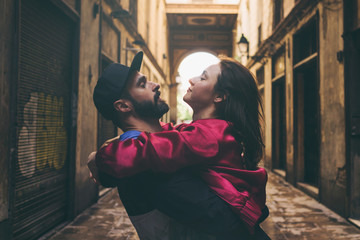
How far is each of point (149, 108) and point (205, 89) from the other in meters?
0.34

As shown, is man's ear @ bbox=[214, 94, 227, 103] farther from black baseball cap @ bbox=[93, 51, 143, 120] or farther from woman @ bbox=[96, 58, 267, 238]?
black baseball cap @ bbox=[93, 51, 143, 120]

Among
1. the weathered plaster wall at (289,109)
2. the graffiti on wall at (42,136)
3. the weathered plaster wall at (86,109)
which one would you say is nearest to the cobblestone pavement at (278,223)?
the weathered plaster wall at (86,109)

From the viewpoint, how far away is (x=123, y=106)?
Result: 1630mm

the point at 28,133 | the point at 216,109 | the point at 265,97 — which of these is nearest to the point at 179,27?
the point at 265,97

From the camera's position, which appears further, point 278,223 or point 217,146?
point 278,223

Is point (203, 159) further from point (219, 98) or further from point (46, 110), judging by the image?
point (46, 110)

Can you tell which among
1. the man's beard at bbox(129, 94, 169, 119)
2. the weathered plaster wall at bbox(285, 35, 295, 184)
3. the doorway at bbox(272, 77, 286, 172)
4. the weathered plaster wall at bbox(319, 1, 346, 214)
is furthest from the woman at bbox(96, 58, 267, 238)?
the doorway at bbox(272, 77, 286, 172)

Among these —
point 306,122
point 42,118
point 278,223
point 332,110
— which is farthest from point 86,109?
point 306,122

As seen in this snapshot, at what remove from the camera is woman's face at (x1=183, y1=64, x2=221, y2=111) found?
174 cm

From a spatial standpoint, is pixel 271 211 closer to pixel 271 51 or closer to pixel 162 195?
pixel 162 195

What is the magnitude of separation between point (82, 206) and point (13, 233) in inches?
83.1

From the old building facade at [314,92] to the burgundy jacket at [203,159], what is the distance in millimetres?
4166

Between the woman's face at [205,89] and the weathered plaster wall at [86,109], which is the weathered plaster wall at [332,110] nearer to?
the woman's face at [205,89]

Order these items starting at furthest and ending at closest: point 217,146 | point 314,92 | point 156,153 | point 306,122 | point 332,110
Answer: point 306,122 < point 314,92 < point 332,110 < point 217,146 < point 156,153
